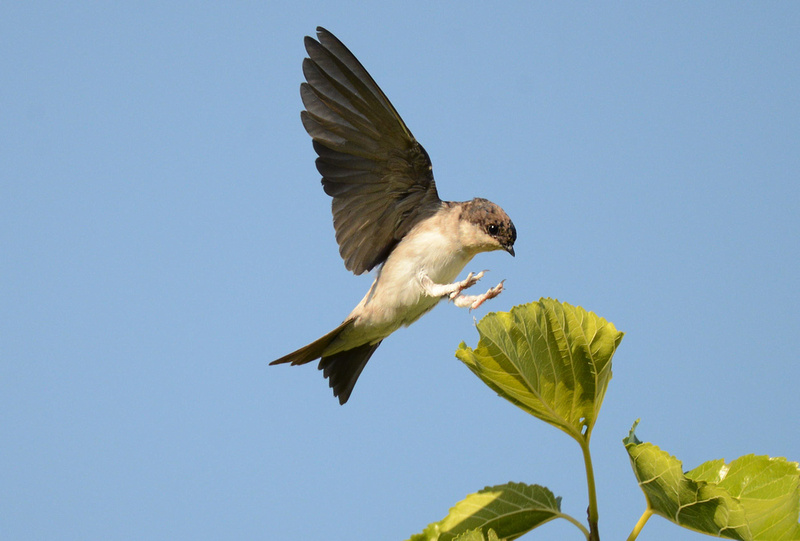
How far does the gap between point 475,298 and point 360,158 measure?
1598 millimetres

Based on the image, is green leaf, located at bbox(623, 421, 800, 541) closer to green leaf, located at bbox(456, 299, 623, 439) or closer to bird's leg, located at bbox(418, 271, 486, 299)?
green leaf, located at bbox(456, 299, 623, 439)

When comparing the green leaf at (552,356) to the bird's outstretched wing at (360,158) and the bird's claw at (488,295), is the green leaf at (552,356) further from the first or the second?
the bird's outstretched wing at (360,158)

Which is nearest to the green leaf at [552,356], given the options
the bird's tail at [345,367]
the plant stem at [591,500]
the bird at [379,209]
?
the plant stem at [591,500]

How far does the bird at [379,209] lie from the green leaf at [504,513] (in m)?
2.27

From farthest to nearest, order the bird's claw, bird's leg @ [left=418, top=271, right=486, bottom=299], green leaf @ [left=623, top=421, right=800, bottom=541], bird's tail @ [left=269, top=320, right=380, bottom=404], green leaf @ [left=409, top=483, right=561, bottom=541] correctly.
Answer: bird's tail @ [left=269, top=320, right=380, bottom=404] < bird's leg @ [left=418, top=271, right=486, bottom=299] < the bird's claw < green leaf @ [left=409, top=483, right=561, bottom=541] < green leaf @ [left=623, top=421, right=800, bottom=541]

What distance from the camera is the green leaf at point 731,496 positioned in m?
1.88

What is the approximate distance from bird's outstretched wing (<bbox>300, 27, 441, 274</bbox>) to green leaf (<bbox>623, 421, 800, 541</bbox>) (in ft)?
11.1

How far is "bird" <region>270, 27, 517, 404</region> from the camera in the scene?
4855 mm

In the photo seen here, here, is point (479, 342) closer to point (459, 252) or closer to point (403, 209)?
point (459, 252)

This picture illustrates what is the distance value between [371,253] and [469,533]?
11.9ft

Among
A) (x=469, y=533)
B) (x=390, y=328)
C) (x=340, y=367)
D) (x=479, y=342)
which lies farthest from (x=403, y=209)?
Result: (x=469, y=533)

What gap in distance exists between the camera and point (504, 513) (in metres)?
2.24

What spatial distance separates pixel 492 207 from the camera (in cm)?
491

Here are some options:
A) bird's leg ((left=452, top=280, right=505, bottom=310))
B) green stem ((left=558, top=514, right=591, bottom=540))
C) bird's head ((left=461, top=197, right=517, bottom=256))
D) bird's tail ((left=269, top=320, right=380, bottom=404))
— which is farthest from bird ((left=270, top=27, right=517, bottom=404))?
green stem ((left=558, top=514, right=591, bottom=540))
